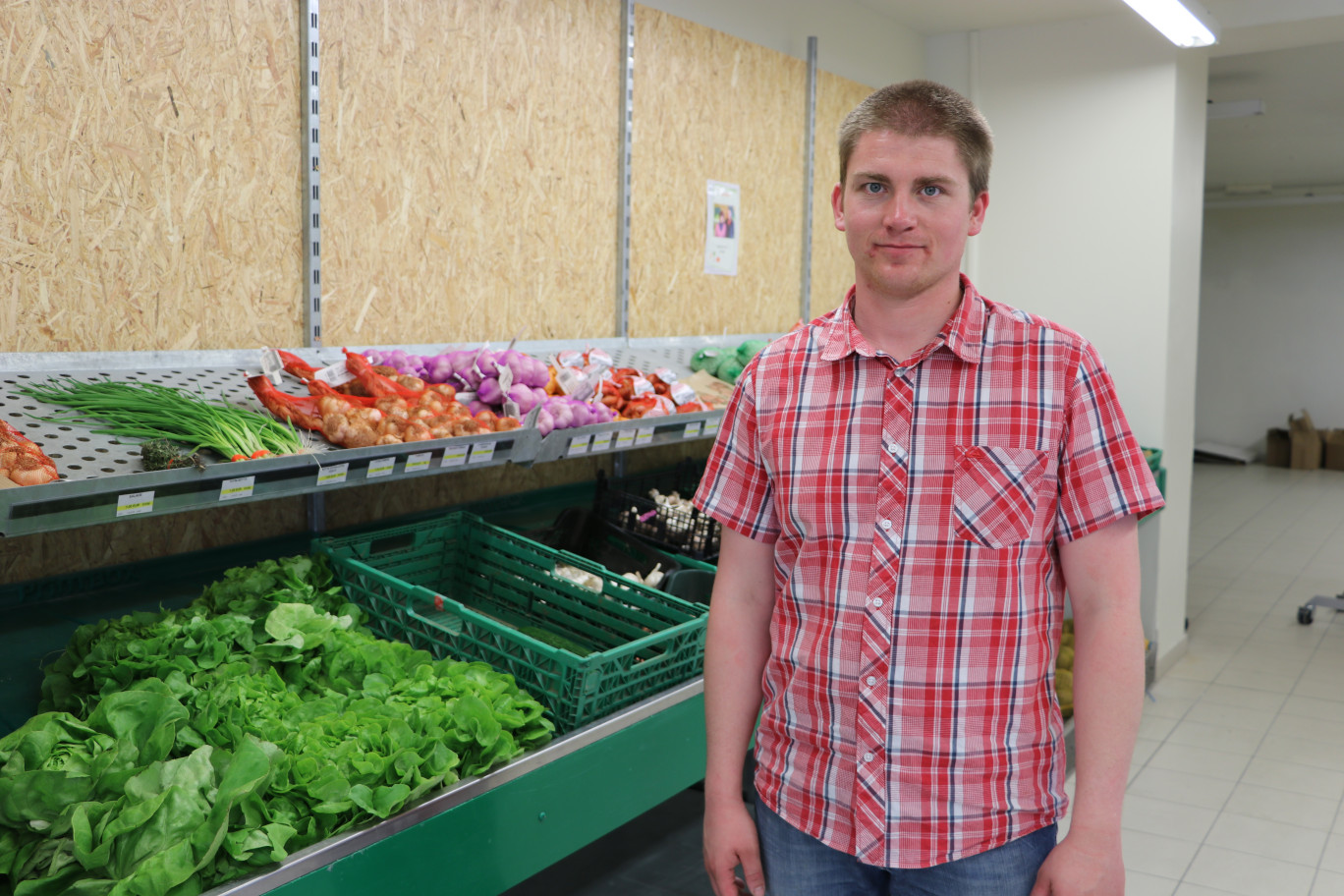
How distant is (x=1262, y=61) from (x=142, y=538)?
6.59 meters

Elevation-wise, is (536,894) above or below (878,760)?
below

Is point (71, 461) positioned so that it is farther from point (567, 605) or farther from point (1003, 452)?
point (1003, 452)

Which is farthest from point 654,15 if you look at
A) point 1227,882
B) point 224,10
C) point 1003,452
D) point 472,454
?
point 1227,882

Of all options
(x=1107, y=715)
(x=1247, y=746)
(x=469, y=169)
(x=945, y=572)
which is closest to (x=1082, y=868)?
(x=1107, y=715)

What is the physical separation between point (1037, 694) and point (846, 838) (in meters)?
0.34

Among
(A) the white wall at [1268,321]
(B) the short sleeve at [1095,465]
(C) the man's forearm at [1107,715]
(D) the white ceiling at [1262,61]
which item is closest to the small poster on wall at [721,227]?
(D) the white ceiling at [1262,61]

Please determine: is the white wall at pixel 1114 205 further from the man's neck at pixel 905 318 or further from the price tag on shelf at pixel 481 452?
the man's neck at pixel 905 318

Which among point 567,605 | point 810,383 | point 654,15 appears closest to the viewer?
point 810,383

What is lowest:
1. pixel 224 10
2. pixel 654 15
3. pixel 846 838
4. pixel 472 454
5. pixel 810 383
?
pixel 846 838

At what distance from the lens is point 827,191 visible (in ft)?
17.1

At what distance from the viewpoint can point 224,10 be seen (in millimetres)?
2717

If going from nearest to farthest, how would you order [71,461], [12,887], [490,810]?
[12,887] < [71,461] < [490,810]

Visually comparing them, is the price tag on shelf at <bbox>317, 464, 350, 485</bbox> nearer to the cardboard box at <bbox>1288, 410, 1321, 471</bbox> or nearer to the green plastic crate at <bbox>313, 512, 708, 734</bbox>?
the green plastic crate at <bbox>313, 512, 708, 734</bbox>

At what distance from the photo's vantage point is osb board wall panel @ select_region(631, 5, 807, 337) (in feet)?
13.3
